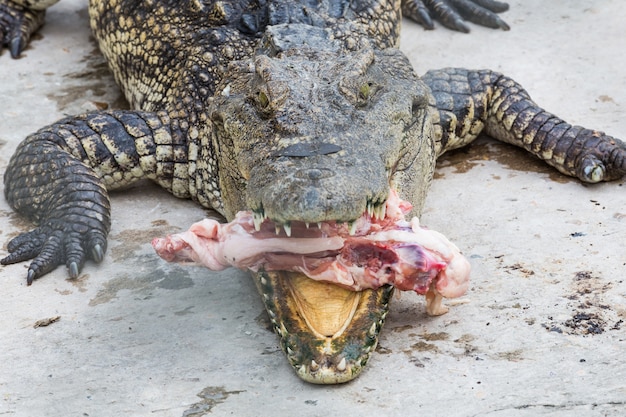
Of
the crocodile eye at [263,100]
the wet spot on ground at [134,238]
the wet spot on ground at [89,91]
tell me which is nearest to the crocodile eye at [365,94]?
the crocodile eye at [263,100]

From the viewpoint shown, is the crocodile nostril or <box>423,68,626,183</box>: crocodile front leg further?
<box>423,68,626,183</box>: crocodile front leg

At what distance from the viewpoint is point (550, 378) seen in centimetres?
314

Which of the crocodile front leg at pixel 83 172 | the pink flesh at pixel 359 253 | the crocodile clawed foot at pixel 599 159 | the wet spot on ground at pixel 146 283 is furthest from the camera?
the crocodile clawed foot at pixel 599 159

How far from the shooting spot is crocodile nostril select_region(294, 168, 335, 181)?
296 cm

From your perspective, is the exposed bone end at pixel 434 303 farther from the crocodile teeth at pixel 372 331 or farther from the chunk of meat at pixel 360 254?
the crocodile teeth at pixel 372 331

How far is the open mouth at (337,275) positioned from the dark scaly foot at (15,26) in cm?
330

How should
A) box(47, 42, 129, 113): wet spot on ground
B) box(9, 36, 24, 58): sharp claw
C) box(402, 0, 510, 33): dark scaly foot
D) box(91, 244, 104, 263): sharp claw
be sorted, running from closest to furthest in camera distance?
1. box(91, 244, 104, 263): sharp claw
2. box(47, 42, 129, 113): wet spot on ground
3. box(9, 36, 24, 58): sharp claw
4. box(402, 0, 510, 33): dark scaly foot

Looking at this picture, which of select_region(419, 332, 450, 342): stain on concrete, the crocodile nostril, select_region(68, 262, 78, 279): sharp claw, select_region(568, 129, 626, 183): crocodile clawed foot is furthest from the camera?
select_region(568, 129, 626, 183): crocodile clawed foot

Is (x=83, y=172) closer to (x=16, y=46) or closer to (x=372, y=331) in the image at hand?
(x=372, y=331)

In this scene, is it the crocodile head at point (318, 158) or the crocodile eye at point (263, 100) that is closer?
the crocodile head at point (318, 158)

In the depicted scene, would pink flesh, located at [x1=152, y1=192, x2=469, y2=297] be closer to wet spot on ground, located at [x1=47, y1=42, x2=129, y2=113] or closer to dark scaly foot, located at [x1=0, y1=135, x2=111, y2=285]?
dark scaly foot, located at [x1=0, y1=135, x2=111, y2=285]

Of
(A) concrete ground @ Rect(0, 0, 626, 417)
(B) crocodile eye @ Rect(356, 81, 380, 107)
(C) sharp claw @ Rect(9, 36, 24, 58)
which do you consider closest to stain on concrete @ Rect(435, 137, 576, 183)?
(A) concrete ground @ Rect(0, 0, 626, 417)

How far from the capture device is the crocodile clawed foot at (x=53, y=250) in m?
4.02

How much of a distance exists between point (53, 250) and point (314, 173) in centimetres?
164
